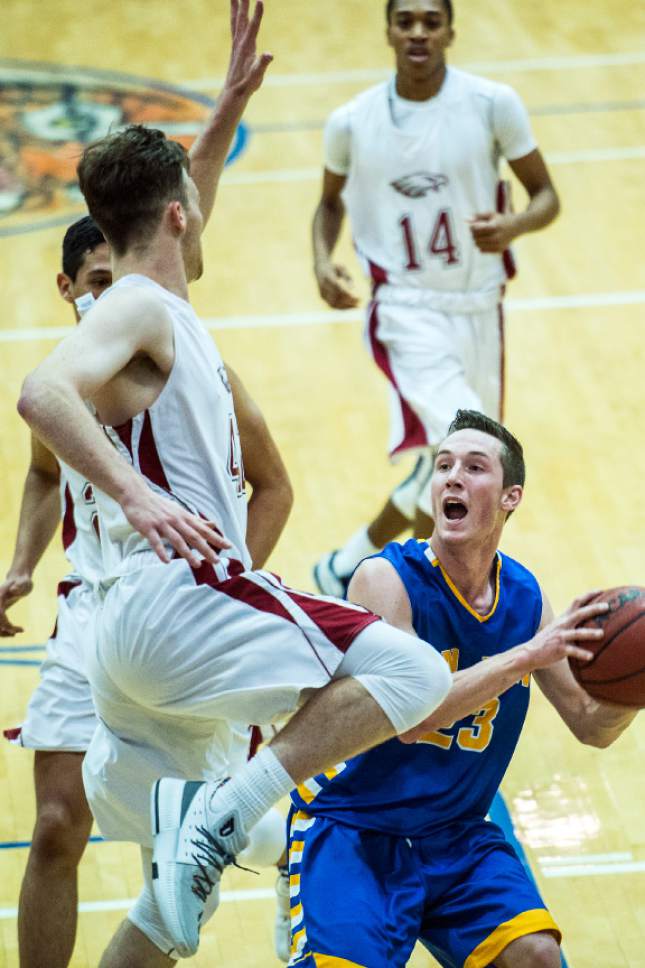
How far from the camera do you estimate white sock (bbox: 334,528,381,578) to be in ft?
25.2

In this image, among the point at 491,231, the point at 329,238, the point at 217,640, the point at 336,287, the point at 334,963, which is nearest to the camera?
the point at 217,640

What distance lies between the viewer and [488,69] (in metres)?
14.1

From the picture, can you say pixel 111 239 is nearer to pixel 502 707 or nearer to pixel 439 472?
pixel 439 472

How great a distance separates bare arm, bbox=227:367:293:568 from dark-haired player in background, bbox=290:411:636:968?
549mm

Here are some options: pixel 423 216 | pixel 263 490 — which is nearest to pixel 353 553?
pixel 423 216

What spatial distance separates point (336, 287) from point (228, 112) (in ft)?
6.32

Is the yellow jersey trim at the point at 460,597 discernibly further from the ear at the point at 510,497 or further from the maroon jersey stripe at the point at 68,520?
the maroon jersey stripe at the point at 68,520

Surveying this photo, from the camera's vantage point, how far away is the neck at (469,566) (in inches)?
193

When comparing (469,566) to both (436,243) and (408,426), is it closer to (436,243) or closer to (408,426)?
(408,426)

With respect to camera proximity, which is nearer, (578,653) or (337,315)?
(578,653)

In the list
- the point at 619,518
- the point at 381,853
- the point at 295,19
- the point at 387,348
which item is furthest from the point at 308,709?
the point at 295,19

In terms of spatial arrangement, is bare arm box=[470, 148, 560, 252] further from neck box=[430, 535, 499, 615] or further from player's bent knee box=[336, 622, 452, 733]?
player's bent knee box=[336, 622, 452, 733]

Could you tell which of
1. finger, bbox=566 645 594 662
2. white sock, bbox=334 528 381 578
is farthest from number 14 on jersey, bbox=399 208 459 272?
finger, bbox=566 645 594 662

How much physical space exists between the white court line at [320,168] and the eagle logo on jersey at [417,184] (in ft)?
15.5
